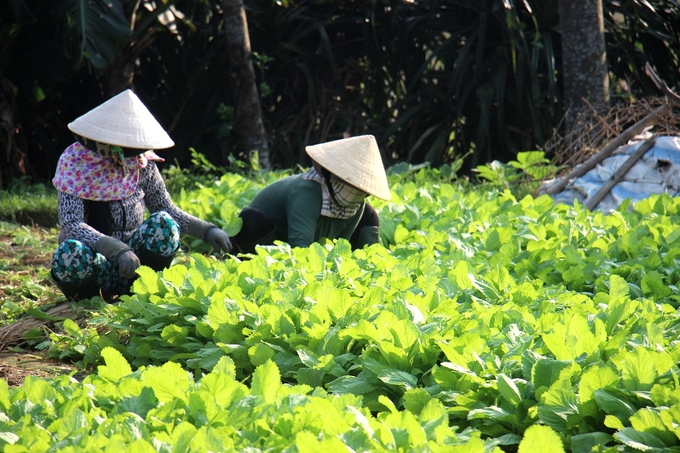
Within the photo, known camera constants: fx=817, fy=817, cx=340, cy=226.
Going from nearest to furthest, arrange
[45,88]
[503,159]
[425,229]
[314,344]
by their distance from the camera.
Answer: [314,344] < [425,229] < [45,88] < [503,159]

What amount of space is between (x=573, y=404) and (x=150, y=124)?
251cm

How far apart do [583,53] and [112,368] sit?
240 inches

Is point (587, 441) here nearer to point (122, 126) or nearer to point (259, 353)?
point (259, 353)

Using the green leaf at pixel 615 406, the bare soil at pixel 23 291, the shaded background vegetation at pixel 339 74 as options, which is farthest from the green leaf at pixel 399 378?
the shaded background vegetation at pixel 339 74

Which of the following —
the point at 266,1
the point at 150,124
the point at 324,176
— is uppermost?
the point at 266,1

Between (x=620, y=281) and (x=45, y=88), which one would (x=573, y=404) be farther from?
(x=45, y=88)

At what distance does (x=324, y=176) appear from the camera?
421cm

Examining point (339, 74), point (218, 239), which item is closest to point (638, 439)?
point (218, 239)

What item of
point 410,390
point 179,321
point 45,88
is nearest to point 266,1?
point 45,88

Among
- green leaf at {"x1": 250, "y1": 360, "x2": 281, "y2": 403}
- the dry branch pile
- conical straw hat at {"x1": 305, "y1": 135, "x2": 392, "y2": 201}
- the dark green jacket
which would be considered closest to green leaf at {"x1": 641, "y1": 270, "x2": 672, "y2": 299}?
conical straw hat at {"x1": 305, "y1": 135, "x2": 392, "y2": 201}

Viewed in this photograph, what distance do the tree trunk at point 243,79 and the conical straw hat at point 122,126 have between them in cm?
419

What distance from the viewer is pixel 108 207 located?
3.98 m

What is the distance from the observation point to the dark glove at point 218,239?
413 centimetres

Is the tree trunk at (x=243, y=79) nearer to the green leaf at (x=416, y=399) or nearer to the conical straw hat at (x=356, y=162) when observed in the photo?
the conical straw hat at (x=356, y=162)
